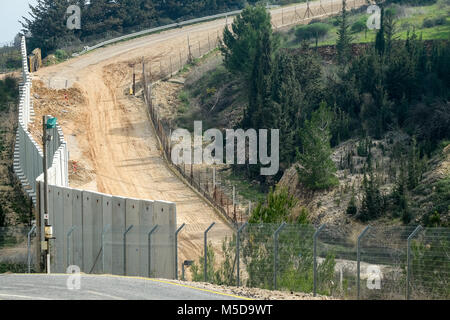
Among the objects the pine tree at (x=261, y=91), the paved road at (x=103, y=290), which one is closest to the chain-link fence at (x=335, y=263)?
the paved road at (x=103, y=290)

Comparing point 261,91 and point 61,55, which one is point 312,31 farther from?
point 261,91

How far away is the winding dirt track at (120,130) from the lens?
49.6 metres

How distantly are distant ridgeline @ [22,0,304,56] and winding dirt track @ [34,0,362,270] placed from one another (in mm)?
6193

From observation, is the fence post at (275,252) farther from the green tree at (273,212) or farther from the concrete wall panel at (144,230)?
the green tree at (273,212)

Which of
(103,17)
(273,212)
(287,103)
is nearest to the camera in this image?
(273,212)

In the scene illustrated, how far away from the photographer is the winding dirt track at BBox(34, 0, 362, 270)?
49594 mm

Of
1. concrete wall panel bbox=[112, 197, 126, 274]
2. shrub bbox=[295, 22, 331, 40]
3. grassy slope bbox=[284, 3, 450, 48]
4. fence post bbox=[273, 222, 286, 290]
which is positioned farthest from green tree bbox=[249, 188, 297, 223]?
shrub bbox=[295, 22, 331, 40]

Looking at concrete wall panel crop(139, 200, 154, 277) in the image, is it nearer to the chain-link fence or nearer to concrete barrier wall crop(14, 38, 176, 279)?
concrete barrier wall crop(14, 38, 176, 279)

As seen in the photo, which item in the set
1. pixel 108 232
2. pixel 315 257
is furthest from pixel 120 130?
pixel 315 257

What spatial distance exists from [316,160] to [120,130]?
799 inches

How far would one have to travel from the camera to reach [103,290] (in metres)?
20.4

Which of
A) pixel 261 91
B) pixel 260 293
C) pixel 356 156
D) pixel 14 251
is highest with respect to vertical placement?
pixel 261 91

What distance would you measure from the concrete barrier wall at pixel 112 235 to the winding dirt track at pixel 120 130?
2217mm

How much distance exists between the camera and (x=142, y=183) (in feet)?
171
